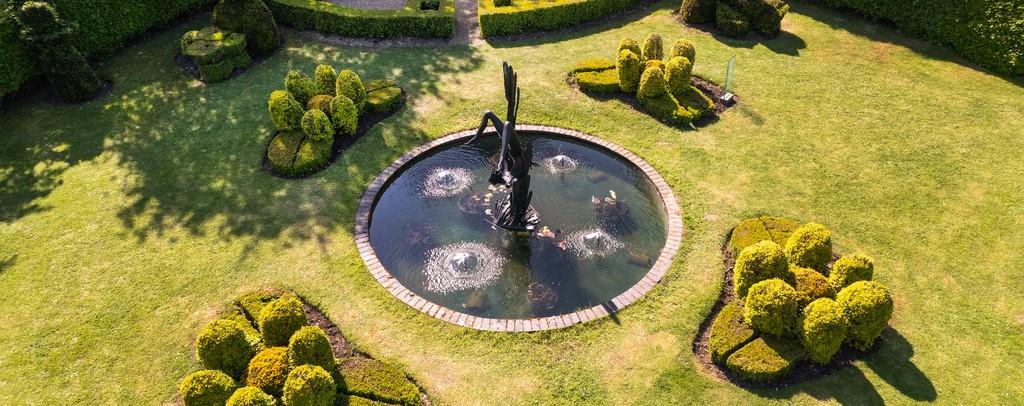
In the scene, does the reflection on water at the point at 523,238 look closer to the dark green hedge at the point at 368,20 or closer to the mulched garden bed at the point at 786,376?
the mulched garden bed at the point at 786,376

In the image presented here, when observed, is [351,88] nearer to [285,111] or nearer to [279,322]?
[285,111]

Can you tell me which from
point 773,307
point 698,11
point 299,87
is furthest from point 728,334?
point 698,11

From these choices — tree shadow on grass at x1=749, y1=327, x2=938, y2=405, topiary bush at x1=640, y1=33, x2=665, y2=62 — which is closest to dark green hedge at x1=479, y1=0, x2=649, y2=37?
topiary bush at x1=640, y1=33, x2=665, y2=62

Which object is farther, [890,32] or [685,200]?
[890,32]

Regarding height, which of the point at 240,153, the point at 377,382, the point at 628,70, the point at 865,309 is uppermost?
the point at 628,70

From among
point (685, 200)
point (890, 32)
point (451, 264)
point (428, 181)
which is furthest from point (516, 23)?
point (890, 32)

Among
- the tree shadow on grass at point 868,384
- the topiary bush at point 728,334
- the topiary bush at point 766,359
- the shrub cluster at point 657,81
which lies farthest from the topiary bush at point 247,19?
the tree shadow on grass at point 868,384

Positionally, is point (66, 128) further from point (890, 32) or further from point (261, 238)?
point (890, 32)
